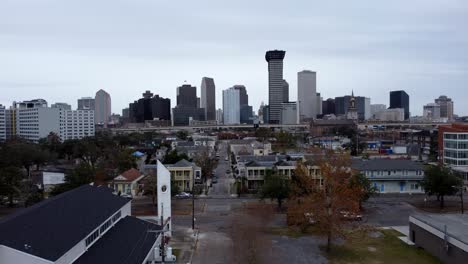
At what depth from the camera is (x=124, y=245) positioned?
64.9 ft

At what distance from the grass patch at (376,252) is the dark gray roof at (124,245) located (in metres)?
9.62

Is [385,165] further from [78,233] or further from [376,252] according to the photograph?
[78,233]

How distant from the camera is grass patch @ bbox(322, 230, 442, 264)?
73.0 feet

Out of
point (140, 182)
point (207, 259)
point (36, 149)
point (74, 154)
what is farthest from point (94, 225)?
point (74, 154)

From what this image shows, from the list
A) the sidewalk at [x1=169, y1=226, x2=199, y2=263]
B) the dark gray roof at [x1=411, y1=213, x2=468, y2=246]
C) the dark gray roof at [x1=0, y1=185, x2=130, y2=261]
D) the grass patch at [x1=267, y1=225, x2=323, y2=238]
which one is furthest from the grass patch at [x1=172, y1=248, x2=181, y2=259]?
the dark gray roof at [x1=411, y1=213, x2=468, y2=246]

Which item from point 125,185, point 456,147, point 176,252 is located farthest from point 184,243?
point 456,147

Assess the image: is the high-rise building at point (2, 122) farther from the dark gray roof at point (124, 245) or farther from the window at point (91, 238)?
the window at point (91, 238)

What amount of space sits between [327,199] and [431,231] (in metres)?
5.67

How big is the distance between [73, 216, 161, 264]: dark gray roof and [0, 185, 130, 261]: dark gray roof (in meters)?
0.89

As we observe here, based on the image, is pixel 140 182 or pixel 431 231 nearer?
pixel 431 231

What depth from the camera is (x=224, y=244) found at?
25297 mm

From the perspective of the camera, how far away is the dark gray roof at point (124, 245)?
17.5 m

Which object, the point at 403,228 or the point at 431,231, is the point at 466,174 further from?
the point at 431,231

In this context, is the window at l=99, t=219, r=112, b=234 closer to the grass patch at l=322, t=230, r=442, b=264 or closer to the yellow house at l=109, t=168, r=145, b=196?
the grass patch at l=322, t=230, r=442, b=264
